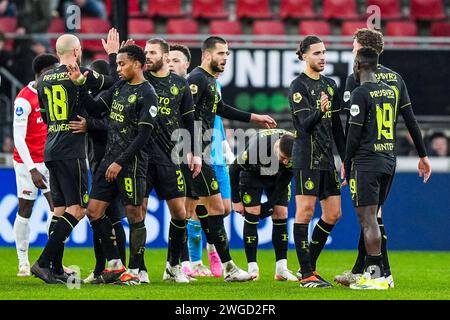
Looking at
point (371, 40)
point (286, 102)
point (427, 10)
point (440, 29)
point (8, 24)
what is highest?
point (427, 10)

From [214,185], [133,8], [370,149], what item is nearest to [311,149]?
[370,149]

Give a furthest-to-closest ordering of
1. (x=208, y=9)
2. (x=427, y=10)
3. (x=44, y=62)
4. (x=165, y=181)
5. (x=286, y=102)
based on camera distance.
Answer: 1. (x=208, y=9)
2. (x=427, y=10)
3. (x=286, y=102)
4. (x=44, y=62)
5. (x=165, y=181)

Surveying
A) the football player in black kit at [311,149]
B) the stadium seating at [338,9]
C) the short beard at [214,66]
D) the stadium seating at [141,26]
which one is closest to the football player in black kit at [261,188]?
the short beard at [214,66]

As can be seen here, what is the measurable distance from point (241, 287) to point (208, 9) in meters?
10.3

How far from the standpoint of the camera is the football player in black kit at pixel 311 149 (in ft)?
32.9

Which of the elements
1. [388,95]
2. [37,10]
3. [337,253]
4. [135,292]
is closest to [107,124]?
[135,292]

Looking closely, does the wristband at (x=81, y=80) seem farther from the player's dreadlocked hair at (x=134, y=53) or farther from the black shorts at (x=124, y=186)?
the black shorts at (x=124, y=186)

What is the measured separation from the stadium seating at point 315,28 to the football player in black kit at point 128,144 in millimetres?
9508

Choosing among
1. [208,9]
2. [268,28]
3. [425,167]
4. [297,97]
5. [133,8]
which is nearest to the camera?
[425,167]

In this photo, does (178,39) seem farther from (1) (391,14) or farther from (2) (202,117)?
(2) (202,117)

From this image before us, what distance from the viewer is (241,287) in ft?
33.2

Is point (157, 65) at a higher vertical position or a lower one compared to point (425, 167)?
higher

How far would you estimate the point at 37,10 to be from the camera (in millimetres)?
18094

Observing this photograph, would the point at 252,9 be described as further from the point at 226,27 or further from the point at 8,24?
the point at 8,24
